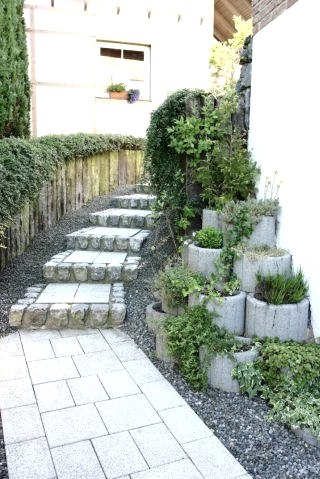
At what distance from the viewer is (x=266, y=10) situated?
12.2ft

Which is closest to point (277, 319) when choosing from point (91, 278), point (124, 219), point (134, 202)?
point (91, 278)

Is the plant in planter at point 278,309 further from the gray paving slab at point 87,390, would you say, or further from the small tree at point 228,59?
the small tree at point 228,59

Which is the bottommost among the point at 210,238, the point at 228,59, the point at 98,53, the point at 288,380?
the point at 288,380

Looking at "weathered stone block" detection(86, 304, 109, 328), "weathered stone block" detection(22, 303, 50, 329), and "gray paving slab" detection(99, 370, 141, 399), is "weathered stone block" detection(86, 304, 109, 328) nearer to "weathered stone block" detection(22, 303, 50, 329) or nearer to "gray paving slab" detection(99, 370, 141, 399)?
"weathered stone block" detection(22, 303, 50, 329)

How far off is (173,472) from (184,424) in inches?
16.2

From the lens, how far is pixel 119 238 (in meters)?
5.10

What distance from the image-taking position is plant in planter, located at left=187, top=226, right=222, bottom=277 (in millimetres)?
3414

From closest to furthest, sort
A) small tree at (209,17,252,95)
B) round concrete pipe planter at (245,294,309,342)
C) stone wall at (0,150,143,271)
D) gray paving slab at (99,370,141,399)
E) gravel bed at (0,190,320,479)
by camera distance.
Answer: gravel bed at (0,190,320,479) → gray paving slab at (99,370,141,399) → round concrete pipe planter at (245,294,309,342) → small tree at (209,17,252,95) → stone wall at (0,150,143,271)

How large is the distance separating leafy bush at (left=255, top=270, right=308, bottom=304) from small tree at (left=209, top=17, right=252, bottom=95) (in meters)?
2.08

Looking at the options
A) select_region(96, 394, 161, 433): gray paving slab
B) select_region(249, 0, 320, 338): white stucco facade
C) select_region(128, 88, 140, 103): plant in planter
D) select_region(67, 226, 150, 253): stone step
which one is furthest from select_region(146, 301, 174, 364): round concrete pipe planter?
select_region(128, 88, 140, 103): plant in planter

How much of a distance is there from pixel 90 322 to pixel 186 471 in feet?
6.27


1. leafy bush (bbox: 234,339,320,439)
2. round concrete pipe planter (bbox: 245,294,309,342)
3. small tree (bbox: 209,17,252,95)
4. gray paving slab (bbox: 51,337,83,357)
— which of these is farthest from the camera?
small tree (bbox: 209,17,252,95)

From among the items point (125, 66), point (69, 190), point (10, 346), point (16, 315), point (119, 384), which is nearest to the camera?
point (119, 384)

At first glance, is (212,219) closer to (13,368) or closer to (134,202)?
(13,368)
